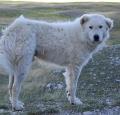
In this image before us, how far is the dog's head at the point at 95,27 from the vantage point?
12.5m

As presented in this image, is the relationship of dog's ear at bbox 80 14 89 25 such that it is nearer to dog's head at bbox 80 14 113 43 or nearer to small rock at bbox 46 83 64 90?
dog's head at bbox 80 14 113 43

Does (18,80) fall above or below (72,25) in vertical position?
below

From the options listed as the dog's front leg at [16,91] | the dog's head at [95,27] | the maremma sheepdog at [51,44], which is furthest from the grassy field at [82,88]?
the dog's head at [95,27]

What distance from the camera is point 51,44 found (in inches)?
491

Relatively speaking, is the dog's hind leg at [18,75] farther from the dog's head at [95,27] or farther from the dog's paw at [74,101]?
the dog's head at [95,27]

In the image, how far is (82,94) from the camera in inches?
570

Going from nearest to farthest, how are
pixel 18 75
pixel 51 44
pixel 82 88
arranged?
pixel 18 75 → pixel 51 44 → pixel 82 88

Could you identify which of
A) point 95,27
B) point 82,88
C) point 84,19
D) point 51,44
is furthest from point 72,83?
point 82,88

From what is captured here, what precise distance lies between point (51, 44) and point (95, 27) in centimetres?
121

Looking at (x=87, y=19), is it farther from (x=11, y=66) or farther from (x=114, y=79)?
(x=114, y=79)

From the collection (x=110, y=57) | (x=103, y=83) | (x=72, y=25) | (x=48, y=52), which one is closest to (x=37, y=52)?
(x=48, y=52)

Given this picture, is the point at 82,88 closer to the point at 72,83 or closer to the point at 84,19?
the point at 72,83

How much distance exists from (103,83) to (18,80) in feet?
14.7

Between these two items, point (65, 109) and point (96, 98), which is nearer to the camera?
point (65, 109)
